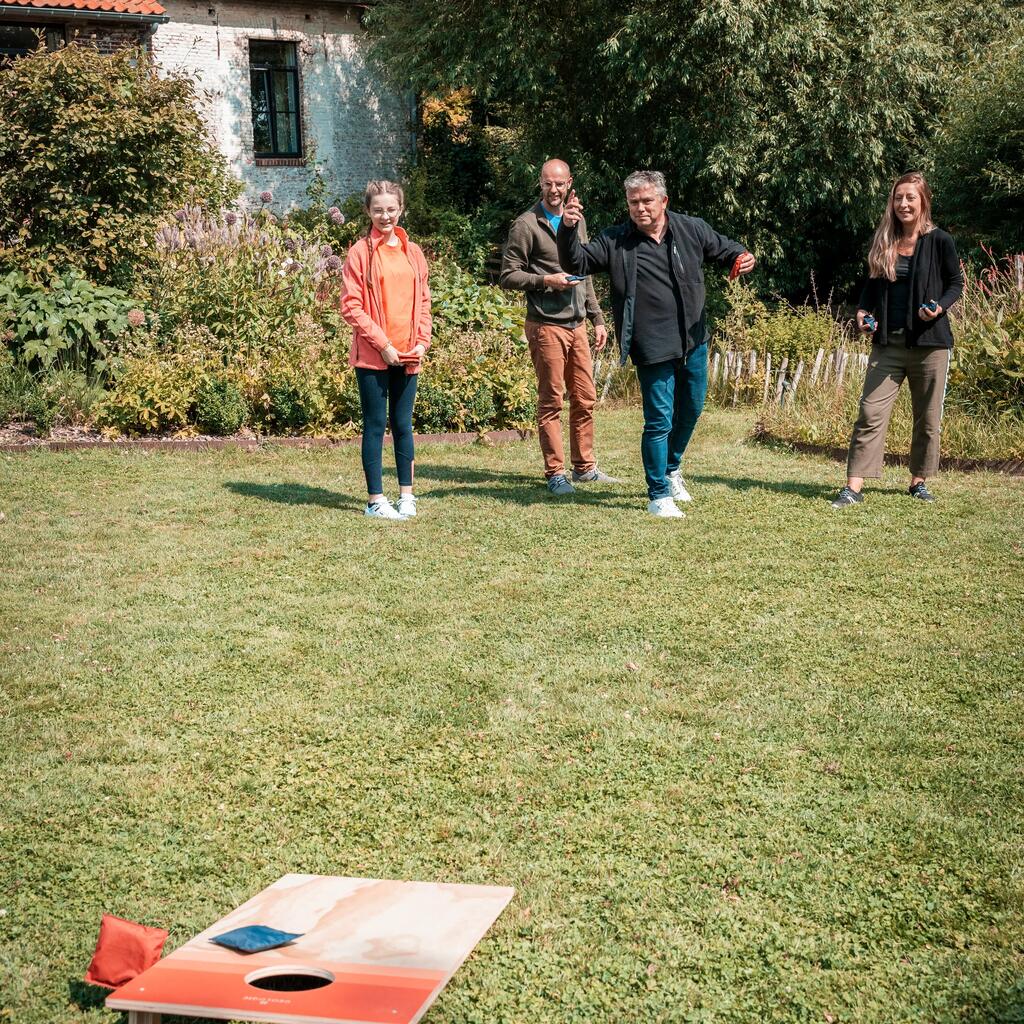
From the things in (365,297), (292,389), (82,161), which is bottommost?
(292,389)

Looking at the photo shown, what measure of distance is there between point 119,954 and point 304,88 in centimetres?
2314

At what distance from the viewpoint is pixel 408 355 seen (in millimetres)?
6984

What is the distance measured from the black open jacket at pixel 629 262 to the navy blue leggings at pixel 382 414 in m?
1.25

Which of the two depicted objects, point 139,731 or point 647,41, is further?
point 647,41

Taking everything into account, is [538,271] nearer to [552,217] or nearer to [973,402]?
[552,217]

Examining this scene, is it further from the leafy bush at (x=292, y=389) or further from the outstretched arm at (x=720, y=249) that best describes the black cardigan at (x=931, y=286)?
the leafy bush at (x=292, y=389)

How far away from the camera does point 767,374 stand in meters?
11.7

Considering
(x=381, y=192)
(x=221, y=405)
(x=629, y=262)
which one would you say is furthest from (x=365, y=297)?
(x=221, y=405)

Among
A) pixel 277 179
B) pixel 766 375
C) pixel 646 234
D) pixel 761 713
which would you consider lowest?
pixel 761 713

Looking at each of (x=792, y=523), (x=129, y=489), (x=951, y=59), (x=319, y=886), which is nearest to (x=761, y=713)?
(x=319, y=886)

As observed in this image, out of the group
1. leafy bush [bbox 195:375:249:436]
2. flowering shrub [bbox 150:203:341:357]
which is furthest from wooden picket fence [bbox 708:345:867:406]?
leafy bush [bbox 195:375:249:436]

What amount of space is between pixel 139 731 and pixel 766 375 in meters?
8.99

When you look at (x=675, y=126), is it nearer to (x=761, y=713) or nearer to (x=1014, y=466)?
(x=1014, y=466)

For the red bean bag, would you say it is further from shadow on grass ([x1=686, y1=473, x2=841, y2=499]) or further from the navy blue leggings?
shadow on grass ([x1=686, y1=473, x2=841, y2=499])
